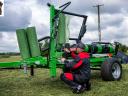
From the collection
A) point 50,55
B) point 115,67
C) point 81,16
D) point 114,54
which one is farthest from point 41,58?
point 114,54

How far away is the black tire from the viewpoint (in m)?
11.8

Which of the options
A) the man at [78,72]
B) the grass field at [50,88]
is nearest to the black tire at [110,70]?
the grass field at [50,88]

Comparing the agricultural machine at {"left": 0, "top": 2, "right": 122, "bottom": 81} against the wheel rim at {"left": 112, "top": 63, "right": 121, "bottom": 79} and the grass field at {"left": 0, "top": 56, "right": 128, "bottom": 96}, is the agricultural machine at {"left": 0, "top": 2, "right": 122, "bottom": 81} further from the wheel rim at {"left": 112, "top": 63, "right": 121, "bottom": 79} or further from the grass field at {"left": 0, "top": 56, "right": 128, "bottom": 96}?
the wheel rim at {"left": 112, "top": 63, "right": 121, "bottom": 79}

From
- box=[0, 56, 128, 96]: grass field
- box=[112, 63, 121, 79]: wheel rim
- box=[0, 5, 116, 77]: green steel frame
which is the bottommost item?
box=[0, 56, 128, 96]: grass field

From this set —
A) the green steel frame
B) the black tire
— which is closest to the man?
the green steel frame

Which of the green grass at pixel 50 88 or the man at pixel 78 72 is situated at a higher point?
the man at pixel 78 72

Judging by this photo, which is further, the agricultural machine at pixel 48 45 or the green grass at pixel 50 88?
the agricultural machine at pixel 48 45

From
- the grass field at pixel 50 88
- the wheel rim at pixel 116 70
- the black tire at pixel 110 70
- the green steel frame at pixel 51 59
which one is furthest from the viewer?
the wheel rim at pixel 116 70

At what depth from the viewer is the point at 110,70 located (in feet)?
38.8

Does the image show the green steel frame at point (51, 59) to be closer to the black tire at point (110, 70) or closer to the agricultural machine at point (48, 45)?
the agricultural machine at point (48, 45)

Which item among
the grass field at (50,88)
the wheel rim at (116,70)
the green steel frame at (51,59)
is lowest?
the grass field at (50,88)

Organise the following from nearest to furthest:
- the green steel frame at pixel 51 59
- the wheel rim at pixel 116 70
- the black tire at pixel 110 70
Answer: the green steel frame at pixel 51 59 < the black tire at pixel 110 70 < the wheel rim at pixel 116 70

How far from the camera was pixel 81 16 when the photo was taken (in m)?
11.6

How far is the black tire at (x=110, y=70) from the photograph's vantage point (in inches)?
466
